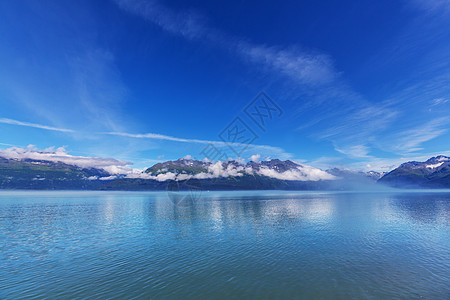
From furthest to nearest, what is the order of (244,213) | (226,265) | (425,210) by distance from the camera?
(425,210) < (244,213) < (226,265)

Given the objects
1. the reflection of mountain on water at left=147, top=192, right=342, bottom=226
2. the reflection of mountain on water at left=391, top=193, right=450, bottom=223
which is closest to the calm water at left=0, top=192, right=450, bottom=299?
the reflection of mountain on water at left=147, top=192, right=342, bottom=226

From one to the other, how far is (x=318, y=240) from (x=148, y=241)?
32566 mm

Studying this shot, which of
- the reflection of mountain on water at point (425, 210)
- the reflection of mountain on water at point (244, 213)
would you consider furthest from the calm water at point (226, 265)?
the reflection of mountain on water at point (425, 210)

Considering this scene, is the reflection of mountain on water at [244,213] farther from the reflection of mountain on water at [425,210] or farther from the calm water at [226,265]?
the reflection of mountain on water at [425,210]

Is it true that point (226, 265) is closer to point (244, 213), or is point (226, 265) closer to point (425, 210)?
point (244, 213)

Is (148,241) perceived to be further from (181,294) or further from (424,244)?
(424,244)

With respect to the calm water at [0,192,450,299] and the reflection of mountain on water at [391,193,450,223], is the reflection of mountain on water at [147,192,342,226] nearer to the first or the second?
the calm water at [0,192,450,299]

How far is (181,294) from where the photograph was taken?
61.4 ft

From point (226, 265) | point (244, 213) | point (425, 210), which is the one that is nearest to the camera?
point (226, 265)

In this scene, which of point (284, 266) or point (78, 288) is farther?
point (284, 266)

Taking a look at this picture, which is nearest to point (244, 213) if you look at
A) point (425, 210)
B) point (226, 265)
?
point (226, 265)

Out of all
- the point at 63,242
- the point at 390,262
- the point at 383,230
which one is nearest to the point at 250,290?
the point at 390,262

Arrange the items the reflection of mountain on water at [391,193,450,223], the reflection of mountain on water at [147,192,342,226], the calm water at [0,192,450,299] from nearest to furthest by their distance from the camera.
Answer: the calm water at [0,192,450,299]
the reflection of mountain on water at [391,193,450,223]
the reflection of mountain on water at [147,192,342,226]

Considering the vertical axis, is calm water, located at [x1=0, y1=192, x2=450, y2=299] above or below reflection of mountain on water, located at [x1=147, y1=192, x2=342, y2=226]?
above
